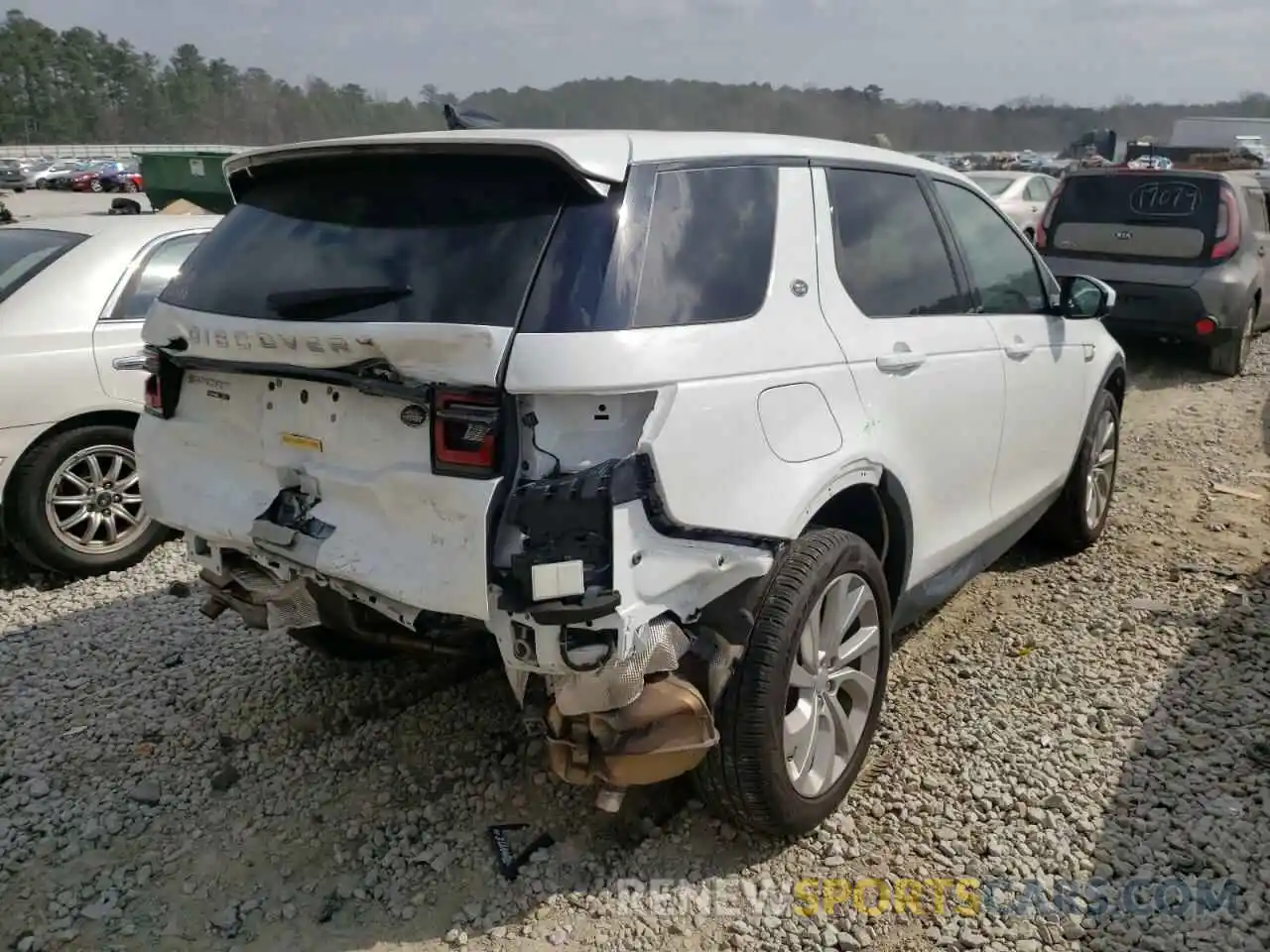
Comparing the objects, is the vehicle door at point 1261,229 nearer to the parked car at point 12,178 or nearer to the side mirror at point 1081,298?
the side mirror at point 1081,298

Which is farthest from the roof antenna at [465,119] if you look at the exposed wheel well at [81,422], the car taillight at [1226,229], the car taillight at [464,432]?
the car taillight at [1226,229]

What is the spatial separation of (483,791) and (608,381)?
1536 mm

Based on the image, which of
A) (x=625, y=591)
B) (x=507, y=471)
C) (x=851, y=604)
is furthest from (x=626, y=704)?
(x=851, y=604)

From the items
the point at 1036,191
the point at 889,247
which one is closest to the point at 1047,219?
the point at 1036,191

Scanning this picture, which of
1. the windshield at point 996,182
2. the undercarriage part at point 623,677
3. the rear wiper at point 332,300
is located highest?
the rear wiper at point 332,300

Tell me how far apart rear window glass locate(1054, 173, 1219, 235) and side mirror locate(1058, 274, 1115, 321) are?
16.9ft

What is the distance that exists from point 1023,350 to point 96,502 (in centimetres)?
428

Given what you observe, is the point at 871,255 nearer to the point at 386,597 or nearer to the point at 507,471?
the point at 507,471

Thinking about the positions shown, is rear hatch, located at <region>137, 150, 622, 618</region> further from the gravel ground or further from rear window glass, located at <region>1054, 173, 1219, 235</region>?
rear window glass, located at <region>1054, 173, 1219, 235</region>

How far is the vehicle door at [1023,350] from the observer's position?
12.9 feet

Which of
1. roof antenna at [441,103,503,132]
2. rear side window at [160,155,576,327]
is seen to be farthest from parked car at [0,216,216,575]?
roof antenna at [441,103,503,132]

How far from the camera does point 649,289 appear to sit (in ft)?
8.17

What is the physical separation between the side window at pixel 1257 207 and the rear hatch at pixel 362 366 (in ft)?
29.7

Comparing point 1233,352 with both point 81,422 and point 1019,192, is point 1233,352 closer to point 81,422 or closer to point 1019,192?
point 1019,192
